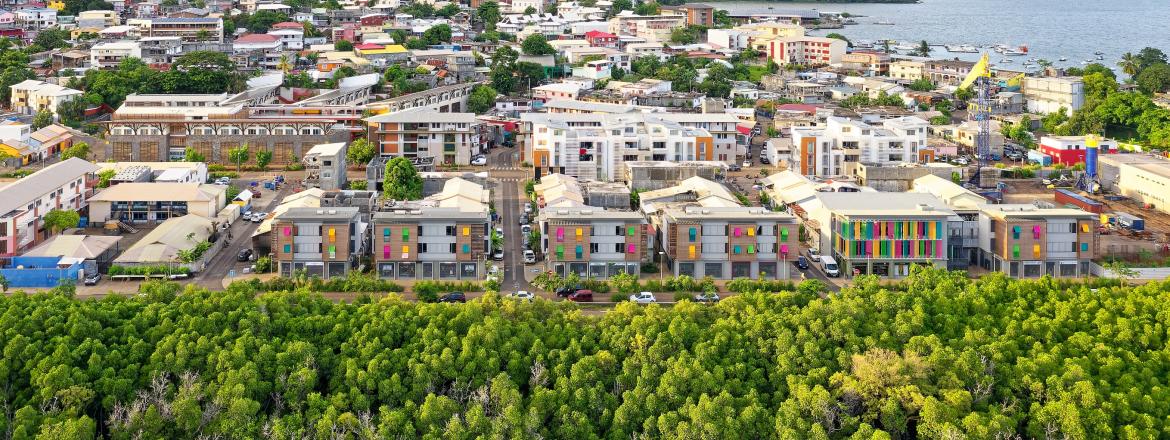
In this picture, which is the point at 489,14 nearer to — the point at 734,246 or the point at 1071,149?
the point at 1071,149

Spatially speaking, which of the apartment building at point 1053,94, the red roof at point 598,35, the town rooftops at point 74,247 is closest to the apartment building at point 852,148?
the apartment building at point 1053,94

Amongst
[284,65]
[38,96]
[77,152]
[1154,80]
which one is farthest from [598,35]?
[77,152]

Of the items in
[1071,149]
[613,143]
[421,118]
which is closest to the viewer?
[613,143]

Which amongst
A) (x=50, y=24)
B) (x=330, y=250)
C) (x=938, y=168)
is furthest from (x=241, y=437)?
(x=50, y=24)

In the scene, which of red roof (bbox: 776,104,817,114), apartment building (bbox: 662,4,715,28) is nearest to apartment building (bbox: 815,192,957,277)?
red roof (bbox: 776,104,817,114)

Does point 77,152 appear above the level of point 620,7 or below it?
below

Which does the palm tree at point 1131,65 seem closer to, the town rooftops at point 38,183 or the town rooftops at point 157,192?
the town rooftops at point 157,192

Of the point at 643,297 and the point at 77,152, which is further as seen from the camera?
the point at 77,152
